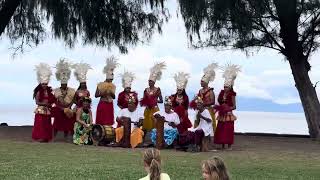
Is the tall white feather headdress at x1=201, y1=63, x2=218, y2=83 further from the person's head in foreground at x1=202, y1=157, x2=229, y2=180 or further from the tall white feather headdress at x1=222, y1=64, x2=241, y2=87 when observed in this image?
the person's head in foreground at x1=202, y1=157, x2=229, y2=180

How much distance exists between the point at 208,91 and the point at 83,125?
9.18 feet

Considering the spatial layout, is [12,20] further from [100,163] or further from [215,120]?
[100,163]

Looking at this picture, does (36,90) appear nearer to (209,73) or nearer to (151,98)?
(151,98)

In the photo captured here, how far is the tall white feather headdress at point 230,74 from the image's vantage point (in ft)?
43.5

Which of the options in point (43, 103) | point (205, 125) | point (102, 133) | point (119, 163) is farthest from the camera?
point (43, 103)

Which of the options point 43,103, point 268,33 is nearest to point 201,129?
point 43,103

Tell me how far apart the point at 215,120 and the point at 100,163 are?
4.25m

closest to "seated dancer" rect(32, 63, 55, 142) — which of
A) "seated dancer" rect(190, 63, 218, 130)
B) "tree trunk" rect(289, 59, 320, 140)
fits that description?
"seated dancer" rect(190, 63, 218, 130)

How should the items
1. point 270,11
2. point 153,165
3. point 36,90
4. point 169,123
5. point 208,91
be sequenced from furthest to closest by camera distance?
point 270,11
point 36,90
point 208,91
point 169,123
point 153,165

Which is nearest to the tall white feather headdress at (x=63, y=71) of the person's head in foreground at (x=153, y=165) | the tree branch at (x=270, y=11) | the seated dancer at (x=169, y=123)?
the seated dancer at (x=169, y=123)

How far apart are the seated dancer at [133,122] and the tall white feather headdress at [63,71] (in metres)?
1.63

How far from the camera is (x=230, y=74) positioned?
13281 mm

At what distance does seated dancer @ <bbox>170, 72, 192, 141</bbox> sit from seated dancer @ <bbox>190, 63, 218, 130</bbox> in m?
0.38

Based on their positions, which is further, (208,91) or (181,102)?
(181,102)
